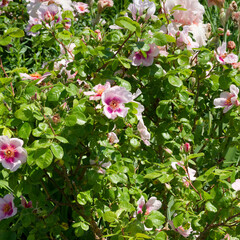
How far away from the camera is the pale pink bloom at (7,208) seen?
58.6 inches

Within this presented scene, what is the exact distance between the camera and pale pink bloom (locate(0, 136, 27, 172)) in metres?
1.13

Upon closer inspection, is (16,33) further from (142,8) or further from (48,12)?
(142,8)

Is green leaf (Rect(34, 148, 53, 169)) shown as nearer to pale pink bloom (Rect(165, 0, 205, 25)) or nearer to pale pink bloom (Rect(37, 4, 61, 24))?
pale pink bloom (Rect(37, 4, 61, 24))

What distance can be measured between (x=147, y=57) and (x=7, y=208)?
75cm

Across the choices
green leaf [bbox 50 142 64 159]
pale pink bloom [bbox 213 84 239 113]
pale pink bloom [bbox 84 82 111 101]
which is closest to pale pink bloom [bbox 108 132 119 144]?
pale pink bloom [bbox 84 82 111 101]

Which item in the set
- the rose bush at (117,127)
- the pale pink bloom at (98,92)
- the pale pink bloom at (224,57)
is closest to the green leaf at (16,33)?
the rose bush at (117,127)

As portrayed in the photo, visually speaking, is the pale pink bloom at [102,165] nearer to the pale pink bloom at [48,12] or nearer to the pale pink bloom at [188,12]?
the pale pink bloom at [48,12]

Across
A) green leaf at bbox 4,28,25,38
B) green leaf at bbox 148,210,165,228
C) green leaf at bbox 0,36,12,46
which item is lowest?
green leaf at bbox 148,210,165,228

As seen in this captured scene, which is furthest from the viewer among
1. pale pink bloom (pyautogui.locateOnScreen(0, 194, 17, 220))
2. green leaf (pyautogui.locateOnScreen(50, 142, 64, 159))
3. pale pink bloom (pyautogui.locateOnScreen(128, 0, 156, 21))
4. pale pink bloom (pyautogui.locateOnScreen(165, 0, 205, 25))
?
pale pink bloom (pyautogui.locateOnScreen(165, 0, 205, 25))

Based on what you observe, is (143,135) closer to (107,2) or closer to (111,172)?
(111,172)

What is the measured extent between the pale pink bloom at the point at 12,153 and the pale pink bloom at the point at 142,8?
550 mm

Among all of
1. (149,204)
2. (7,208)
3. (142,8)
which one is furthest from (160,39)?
(7,208)

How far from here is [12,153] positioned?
1.13 m

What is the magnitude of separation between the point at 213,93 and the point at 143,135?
478mm
